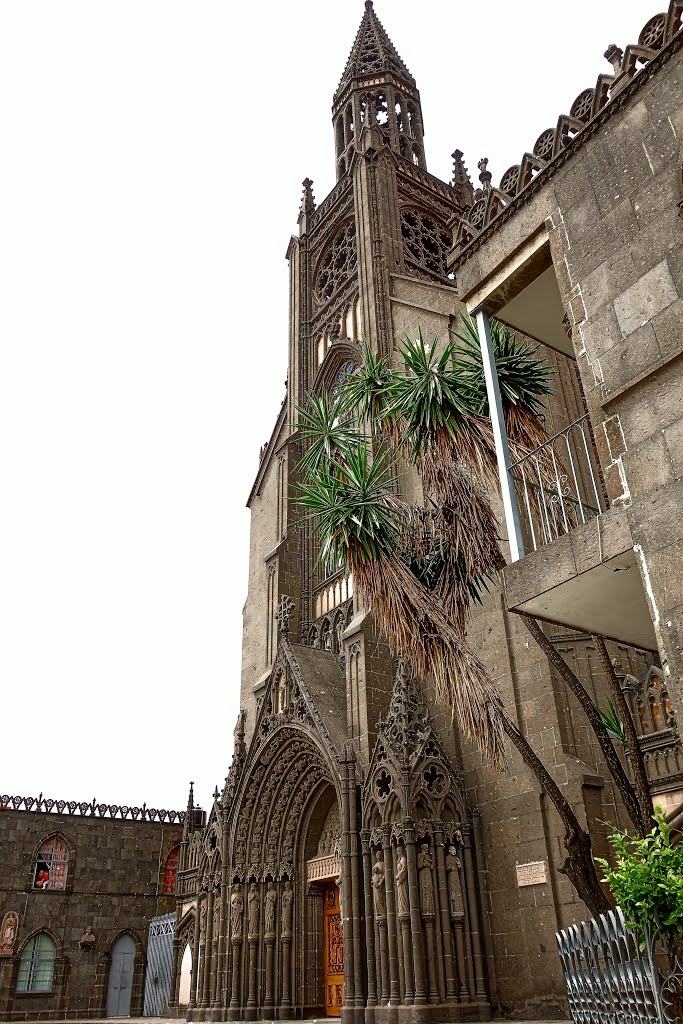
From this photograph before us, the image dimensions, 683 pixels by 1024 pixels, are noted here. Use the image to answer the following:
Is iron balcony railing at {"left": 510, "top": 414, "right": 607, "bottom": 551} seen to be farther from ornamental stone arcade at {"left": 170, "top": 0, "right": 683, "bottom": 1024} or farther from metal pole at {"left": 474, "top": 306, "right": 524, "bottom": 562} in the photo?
ornamental stone arcade at {"left": 170, "top": 0, "right": 683, "bottom": 1024}

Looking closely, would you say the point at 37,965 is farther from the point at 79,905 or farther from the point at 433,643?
the point at 433,643

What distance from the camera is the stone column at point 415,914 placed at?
13228mm

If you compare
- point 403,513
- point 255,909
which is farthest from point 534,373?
point 255,909

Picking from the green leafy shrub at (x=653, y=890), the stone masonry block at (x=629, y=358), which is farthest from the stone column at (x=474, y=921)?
the stone masonry block at (x=629, y=358)

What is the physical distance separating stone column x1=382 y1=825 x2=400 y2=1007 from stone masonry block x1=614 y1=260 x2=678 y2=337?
417 inches

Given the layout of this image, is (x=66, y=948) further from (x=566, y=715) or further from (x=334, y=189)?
(x=334, y=189)

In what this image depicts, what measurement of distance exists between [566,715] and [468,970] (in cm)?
453

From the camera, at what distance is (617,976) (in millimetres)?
5906

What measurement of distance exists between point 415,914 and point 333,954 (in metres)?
5.18

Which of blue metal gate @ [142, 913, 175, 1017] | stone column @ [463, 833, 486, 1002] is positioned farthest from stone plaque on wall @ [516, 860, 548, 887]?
blue metal gate @ [142, 913, 175, 1017]

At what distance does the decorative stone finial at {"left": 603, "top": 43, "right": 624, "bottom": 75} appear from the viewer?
8438mm

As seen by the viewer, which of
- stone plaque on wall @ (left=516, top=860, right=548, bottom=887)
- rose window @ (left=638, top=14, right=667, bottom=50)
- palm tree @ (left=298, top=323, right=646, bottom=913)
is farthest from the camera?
stone plaque on wall @ (left=516, top=860, right=548, bottom=887)

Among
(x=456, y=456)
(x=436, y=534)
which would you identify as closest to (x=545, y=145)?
(x=456, y=456)

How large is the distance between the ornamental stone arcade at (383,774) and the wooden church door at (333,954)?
58 mm
